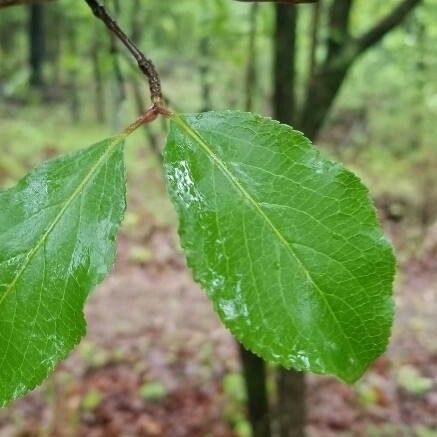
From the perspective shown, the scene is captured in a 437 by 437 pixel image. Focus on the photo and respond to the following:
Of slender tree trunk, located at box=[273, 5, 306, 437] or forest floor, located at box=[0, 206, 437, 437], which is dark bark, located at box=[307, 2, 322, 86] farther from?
forest floor, located at box=[0, 206, 437, 437]

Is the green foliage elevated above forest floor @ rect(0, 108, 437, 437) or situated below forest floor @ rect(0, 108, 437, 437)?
above

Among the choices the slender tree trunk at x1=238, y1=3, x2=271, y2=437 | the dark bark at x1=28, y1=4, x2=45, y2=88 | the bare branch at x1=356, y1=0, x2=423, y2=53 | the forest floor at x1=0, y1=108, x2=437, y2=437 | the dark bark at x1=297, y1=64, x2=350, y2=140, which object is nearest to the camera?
the bare branch at x1=356, y1=0, x2=423, y2=53

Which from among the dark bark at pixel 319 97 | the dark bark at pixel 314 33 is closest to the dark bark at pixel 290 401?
the dark bark at pixel 319 97

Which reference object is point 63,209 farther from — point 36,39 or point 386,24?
point 36,39

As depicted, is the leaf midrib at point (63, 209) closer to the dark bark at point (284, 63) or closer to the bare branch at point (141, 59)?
the bare branch at point (141, 59)

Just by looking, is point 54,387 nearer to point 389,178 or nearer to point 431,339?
point 431,339

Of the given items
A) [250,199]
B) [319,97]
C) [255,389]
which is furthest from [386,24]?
[255,389]

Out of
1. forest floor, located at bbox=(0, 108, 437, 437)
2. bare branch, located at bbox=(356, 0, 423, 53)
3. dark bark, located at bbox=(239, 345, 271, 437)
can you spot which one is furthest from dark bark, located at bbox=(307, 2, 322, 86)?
forest floor, located at bbox=(0, 108, 437, 437)
